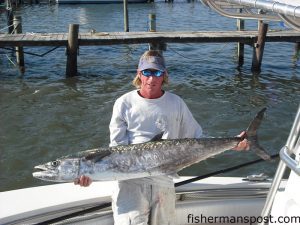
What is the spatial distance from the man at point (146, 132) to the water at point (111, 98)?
17.3ft

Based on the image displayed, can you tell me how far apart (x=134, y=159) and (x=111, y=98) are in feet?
33.5

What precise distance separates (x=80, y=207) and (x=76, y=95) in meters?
10.1

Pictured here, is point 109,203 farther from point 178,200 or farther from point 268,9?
point 268,9

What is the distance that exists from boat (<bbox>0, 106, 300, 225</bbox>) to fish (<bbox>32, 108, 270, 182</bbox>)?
1.56 ft

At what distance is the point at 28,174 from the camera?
903 cm

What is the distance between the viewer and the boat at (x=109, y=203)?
399 cm

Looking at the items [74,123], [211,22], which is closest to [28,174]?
[74,123]

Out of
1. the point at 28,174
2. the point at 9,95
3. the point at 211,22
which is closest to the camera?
the point at 28,174

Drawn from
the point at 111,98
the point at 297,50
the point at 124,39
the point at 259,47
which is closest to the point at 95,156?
the point at 111,98

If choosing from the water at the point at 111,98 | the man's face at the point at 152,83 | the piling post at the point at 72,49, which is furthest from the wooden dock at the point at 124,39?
the man's face at the point at 152,83

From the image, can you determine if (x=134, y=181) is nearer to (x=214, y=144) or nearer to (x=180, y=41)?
(x=214, y=144)

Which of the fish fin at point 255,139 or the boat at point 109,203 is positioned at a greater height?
the fish fin at point 255,139

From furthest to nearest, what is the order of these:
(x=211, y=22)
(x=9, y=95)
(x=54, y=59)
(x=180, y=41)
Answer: (x=211, y=22)
(x=54, y=59)
(x=180, y=41)
(x=9, y=95)

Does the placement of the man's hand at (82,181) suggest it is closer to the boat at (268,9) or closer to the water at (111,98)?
the boat at (268,9)
